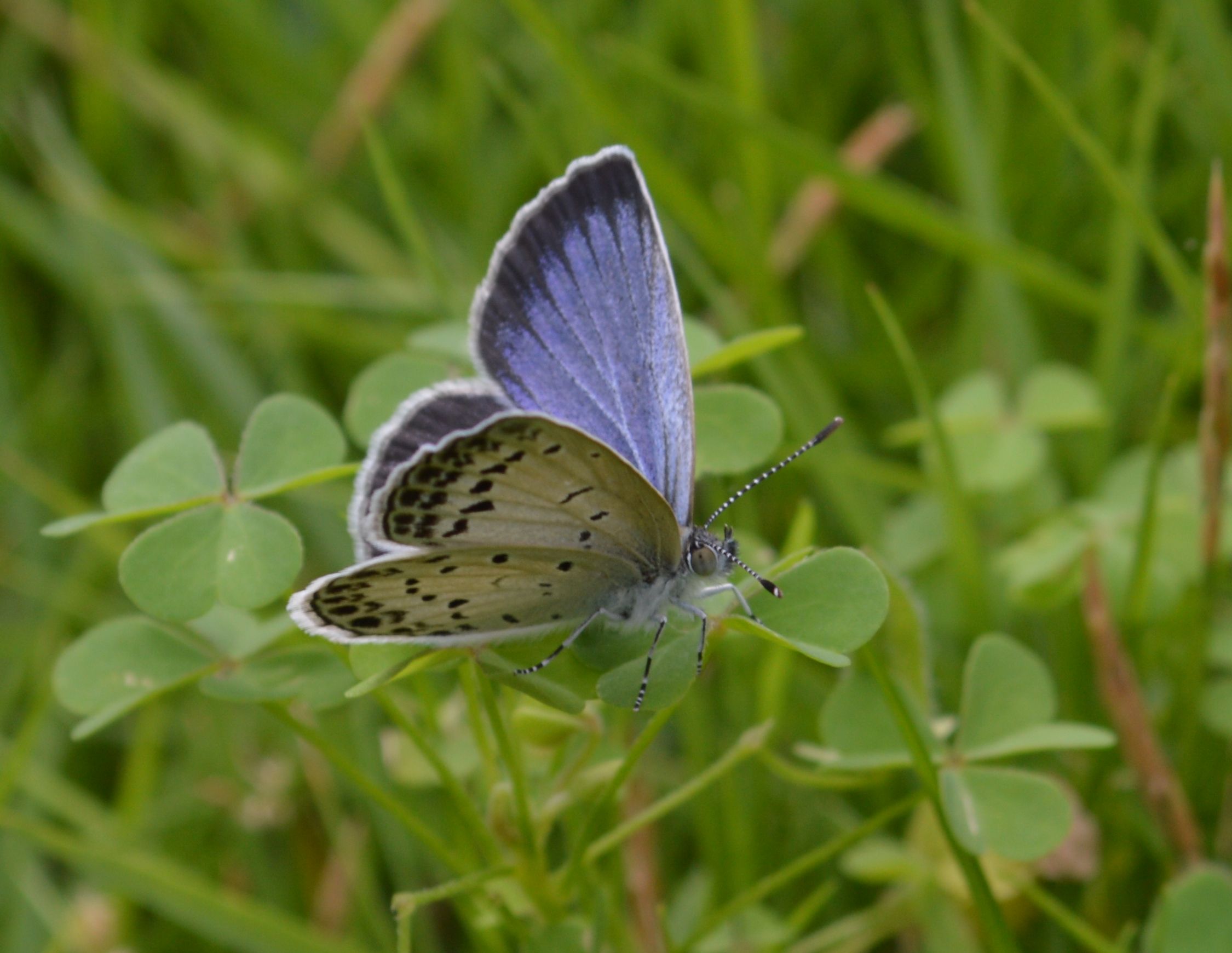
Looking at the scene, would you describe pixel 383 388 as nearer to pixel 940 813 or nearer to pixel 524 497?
pixel 524 497

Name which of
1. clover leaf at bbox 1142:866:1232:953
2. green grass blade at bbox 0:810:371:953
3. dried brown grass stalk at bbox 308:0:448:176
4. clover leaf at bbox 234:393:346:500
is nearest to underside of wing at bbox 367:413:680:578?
clover leaf at bbox 234:393:346:500

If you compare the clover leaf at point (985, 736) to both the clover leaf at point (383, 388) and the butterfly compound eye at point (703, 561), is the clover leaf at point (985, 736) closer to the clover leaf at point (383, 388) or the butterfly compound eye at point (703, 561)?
the butterfly compound eye at point (703, 561)

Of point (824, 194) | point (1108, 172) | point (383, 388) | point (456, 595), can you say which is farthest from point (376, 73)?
point (456, 595)

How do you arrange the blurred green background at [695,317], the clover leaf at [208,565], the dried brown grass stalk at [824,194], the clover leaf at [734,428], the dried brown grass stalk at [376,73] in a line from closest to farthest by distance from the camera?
the clover leaf at [208,565] < the clover leaf at [734,428] < the blurred green background at [695,317] < the dried brown grass stalk at [824,194] < the dried brown grass stalk at [376,73]

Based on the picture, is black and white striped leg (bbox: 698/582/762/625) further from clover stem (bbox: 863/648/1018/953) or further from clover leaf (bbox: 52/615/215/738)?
clover leaf (bbox: 52/615/215/738)

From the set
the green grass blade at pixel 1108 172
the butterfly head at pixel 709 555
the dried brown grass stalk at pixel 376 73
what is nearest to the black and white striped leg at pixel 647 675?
the butterfly head at pixel 709 555

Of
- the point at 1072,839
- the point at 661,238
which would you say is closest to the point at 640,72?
the point at 661,238


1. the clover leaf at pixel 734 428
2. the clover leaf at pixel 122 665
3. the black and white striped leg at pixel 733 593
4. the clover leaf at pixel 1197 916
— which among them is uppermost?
the clover leaf at pixel 122 665
